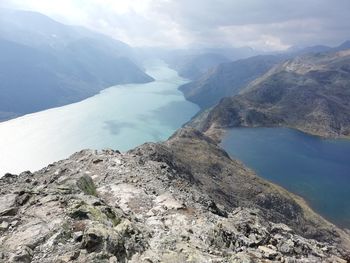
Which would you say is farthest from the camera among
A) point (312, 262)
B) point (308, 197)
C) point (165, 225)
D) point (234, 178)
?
point (308, 197)

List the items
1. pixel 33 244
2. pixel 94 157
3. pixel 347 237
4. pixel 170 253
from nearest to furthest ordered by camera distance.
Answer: pixel 33 244, pixel 170 253, pixel 94 157, pixel 347 237

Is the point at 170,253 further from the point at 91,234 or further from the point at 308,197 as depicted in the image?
the point at 308,197

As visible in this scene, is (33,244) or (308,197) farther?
(308,197)

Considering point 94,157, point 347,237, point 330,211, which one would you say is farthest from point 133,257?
point 330,211

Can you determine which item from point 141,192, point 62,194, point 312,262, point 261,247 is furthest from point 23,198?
point 312,262

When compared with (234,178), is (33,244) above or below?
above

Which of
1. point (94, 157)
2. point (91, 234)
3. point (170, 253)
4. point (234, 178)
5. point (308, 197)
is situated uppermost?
point (91, 234)

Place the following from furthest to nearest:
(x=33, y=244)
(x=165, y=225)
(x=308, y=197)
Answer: (x=308, y=197), (x=165, y=225), (x=33, y=244)

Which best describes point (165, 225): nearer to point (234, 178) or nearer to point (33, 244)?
point (33, 244)

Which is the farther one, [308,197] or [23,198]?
[308,197]
